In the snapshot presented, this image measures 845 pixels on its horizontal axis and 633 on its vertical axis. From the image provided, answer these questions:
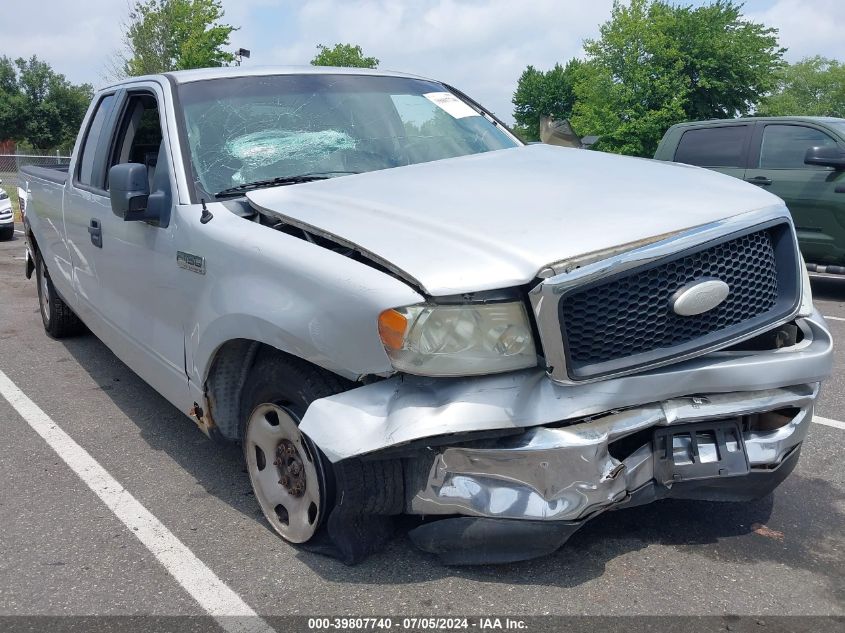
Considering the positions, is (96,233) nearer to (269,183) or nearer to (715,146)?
(269,183)

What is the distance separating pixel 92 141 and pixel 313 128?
188 cm

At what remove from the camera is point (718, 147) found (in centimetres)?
941

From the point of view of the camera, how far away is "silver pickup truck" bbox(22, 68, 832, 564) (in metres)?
2.54

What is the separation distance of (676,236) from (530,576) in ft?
4.20

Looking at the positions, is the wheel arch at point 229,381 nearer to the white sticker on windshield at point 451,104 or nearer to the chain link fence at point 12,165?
the white sticker on windshield at point 451,104

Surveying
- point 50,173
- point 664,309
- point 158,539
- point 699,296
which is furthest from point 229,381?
point 50,173

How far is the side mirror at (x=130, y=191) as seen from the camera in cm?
361

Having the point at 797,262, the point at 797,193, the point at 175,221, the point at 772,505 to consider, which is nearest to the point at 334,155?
the point at 175,221

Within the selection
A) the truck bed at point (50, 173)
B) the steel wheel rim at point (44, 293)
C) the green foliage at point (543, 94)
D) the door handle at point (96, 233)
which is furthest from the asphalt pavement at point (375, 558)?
the green foliage at point (543, 94)

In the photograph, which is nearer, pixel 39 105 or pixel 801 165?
pixel 801 165

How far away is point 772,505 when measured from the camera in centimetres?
354

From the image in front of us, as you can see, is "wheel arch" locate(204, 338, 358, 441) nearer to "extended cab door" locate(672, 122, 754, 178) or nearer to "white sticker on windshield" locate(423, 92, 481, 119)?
"white sticker on windshield" locate(423, 92, 481, 119)

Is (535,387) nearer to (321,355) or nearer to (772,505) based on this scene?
(321,355)

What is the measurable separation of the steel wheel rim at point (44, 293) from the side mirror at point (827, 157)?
23.3 ft
